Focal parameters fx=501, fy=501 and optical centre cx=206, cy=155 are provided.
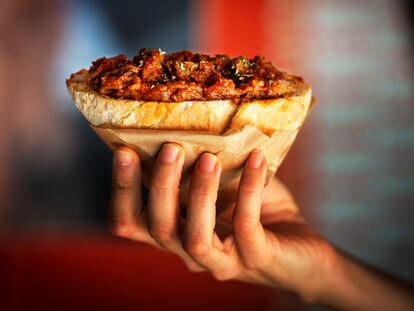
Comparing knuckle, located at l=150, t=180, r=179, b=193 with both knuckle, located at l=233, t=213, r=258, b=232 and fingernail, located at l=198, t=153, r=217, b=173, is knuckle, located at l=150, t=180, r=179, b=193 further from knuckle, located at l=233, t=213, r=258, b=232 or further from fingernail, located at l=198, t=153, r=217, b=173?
knuckle, located at l=233, t=213, r=258, b=232

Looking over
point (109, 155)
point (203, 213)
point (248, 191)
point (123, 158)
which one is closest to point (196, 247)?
point (203, 213)

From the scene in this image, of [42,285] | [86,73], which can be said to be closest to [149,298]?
[42,285]

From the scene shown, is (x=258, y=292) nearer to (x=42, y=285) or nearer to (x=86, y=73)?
(x=42, y=285)

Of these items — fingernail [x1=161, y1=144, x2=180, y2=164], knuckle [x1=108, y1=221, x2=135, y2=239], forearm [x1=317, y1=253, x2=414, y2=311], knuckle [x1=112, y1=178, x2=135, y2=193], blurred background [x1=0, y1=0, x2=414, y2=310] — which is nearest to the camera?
fingernail [x1=161, y1=144, x2=180, y2=164]

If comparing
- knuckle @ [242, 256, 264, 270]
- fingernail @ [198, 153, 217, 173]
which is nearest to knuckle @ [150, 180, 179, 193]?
fingernail @ [198, 153, 217, 173]

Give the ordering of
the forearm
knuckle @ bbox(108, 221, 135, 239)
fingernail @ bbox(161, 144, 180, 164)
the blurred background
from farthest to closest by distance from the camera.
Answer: the blurred background
the forearm
knuckle @ bbox(108, 221, 135, 239)
fingernail @ bbox(161, 144, 180, 164)

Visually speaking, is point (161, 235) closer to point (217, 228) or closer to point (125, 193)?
point (125, 193)
